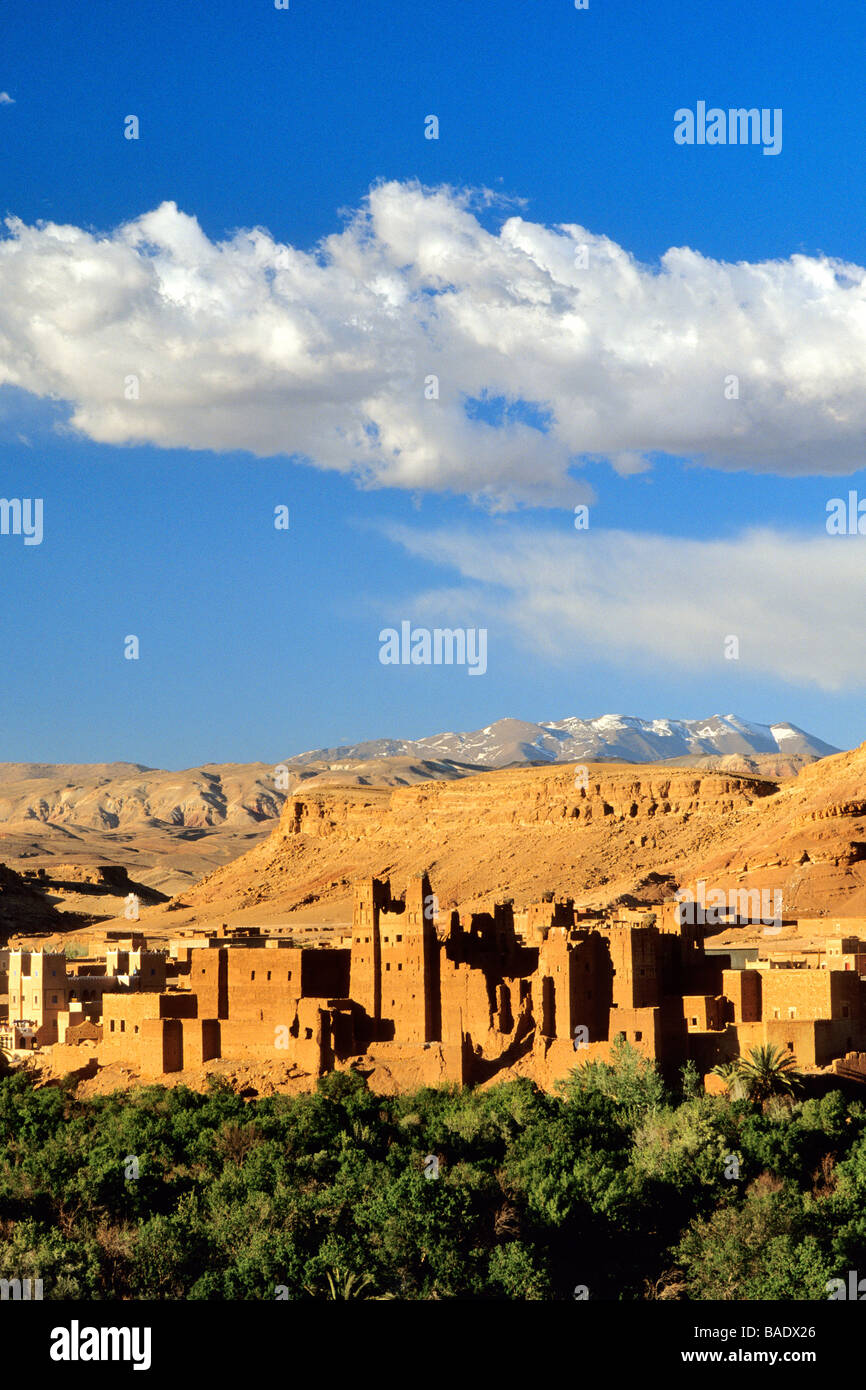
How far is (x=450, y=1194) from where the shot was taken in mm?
47125

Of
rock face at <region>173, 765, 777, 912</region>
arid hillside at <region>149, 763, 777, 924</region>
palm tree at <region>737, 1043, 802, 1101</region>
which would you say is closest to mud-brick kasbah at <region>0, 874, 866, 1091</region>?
palm tree at <region>737, 1043, 802, 1101</region>

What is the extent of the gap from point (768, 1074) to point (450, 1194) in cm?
926

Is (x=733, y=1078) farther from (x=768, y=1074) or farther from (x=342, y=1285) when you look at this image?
(x=342, y=1285)

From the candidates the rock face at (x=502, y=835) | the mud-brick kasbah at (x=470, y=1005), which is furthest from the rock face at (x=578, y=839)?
the mud-brick kasbah at (x=470, y=1005)

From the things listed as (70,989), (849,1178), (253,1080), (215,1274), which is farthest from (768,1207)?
(70,989)

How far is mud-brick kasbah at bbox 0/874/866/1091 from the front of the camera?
52.3 metres

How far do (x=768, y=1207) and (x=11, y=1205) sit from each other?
18.9 meters

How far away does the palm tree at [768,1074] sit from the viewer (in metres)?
50.2

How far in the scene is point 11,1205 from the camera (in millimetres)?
48844

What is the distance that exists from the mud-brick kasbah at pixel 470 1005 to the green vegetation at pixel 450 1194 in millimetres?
1250

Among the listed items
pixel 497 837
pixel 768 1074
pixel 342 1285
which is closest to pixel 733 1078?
pixel 768 1074

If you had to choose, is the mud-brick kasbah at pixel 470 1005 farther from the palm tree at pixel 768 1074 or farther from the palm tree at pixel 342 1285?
the palm tree at pixel 342 1285

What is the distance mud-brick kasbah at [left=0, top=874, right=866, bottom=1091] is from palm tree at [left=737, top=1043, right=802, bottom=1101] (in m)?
0.55
